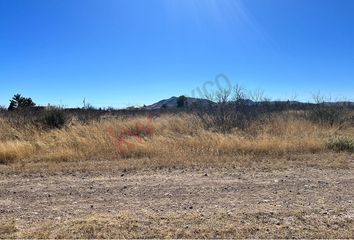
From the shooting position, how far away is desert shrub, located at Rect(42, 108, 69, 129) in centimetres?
1836

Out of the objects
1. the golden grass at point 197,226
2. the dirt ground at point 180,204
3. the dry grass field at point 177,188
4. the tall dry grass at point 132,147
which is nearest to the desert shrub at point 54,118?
the tall dry grass at point 132,147

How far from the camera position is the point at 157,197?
6004 mm

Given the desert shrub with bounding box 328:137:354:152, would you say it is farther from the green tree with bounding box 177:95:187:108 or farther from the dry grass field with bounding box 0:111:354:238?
the green tree with bounding box 177:95:187:108

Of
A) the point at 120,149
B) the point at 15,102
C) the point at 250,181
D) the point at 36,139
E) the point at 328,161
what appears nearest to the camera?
the point at 250,181

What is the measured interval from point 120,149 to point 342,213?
6648 mm

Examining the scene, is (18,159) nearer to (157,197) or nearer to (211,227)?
(157,197)

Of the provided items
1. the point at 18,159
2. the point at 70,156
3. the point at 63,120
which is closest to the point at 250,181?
the point at 70,156

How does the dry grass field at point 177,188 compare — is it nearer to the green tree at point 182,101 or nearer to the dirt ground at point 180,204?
the dirt ground at point 180,204

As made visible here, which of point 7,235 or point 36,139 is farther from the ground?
point 36,139

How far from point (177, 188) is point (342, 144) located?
254 inches

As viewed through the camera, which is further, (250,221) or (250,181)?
(250,181)

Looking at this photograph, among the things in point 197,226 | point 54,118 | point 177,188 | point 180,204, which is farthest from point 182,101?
point 197,226

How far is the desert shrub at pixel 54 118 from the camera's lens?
18.4 m

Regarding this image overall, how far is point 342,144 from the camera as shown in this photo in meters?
10.9
